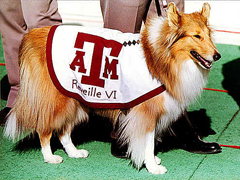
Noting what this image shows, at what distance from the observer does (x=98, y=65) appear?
2.71 m

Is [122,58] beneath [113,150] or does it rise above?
above

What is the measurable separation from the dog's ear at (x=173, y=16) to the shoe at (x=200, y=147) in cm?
122

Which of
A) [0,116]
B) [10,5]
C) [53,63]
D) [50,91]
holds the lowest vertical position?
[0,116]

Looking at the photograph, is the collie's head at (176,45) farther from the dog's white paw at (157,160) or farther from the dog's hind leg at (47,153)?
the dog's hind leg at (47,153)

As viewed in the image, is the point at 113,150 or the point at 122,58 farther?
the point at 113,150

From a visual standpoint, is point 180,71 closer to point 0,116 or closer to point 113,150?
point 113,150

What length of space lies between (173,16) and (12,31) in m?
1.85

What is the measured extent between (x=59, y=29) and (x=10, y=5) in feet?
3.24

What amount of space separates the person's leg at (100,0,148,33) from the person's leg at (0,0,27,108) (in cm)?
97

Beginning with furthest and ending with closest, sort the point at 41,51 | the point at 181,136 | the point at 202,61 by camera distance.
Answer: the point at 181,136
the point at 41,51
the point at 202,61

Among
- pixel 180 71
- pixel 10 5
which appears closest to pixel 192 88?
pixel 180 71

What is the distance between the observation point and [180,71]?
→ 2639 millimetres

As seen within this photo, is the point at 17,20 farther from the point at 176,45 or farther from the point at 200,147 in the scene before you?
the point at 200,147

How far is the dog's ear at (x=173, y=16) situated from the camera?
251 centimetres
